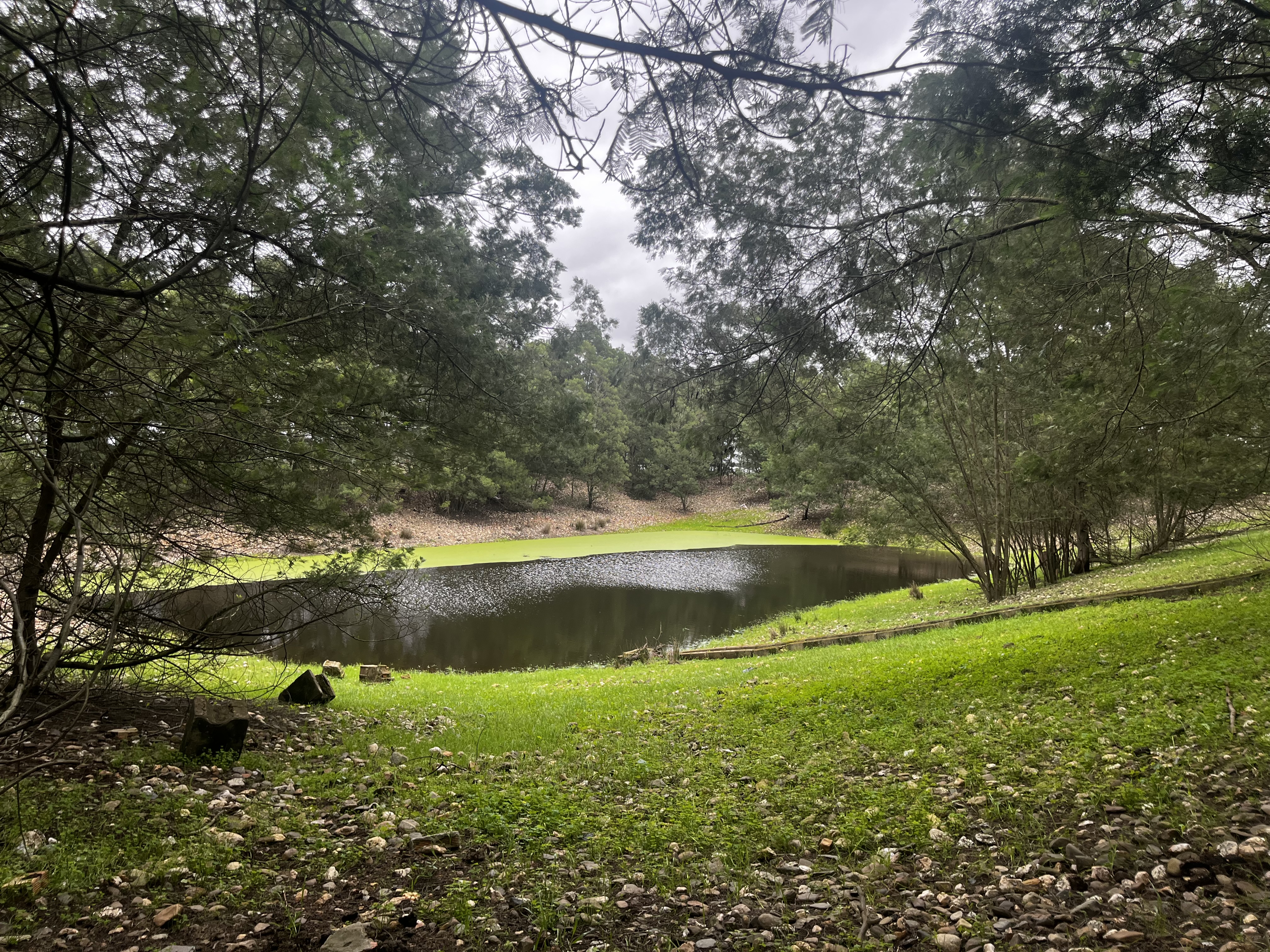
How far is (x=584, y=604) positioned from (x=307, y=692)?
469 inches

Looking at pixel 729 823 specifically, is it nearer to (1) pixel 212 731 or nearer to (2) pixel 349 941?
(2) pixel 349 941

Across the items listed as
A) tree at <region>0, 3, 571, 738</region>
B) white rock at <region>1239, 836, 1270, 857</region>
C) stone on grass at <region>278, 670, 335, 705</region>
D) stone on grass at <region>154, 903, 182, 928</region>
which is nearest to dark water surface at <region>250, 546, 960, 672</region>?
stone on grass at <region>278, 670, 335, 705</region>

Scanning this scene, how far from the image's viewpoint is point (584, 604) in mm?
18375

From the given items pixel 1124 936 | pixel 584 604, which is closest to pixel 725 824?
pixel 1124 936

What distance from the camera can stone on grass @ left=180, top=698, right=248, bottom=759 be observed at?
14.5 ft

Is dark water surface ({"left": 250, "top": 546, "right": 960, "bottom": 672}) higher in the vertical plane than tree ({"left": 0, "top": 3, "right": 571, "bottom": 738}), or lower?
lower

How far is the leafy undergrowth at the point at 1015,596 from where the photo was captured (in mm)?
10297

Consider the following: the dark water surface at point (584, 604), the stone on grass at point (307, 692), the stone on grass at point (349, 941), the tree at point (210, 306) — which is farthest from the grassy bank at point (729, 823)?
the dark water surface at point (584, 604)

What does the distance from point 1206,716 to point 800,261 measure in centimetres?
425

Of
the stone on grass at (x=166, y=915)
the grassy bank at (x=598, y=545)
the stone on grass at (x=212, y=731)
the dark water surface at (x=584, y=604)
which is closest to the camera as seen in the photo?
the stone on grass at (x=166, y=915)

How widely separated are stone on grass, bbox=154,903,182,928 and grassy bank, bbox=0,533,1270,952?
0.03m

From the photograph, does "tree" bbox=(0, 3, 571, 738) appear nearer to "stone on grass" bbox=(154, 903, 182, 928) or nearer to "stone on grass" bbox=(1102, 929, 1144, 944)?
"stone on grass" bbox=(154, 903, 182, 928)

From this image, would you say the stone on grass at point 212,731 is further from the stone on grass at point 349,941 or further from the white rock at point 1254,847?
the white rock at point 1254,847

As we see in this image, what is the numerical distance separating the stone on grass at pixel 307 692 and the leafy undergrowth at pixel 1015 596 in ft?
26.9
